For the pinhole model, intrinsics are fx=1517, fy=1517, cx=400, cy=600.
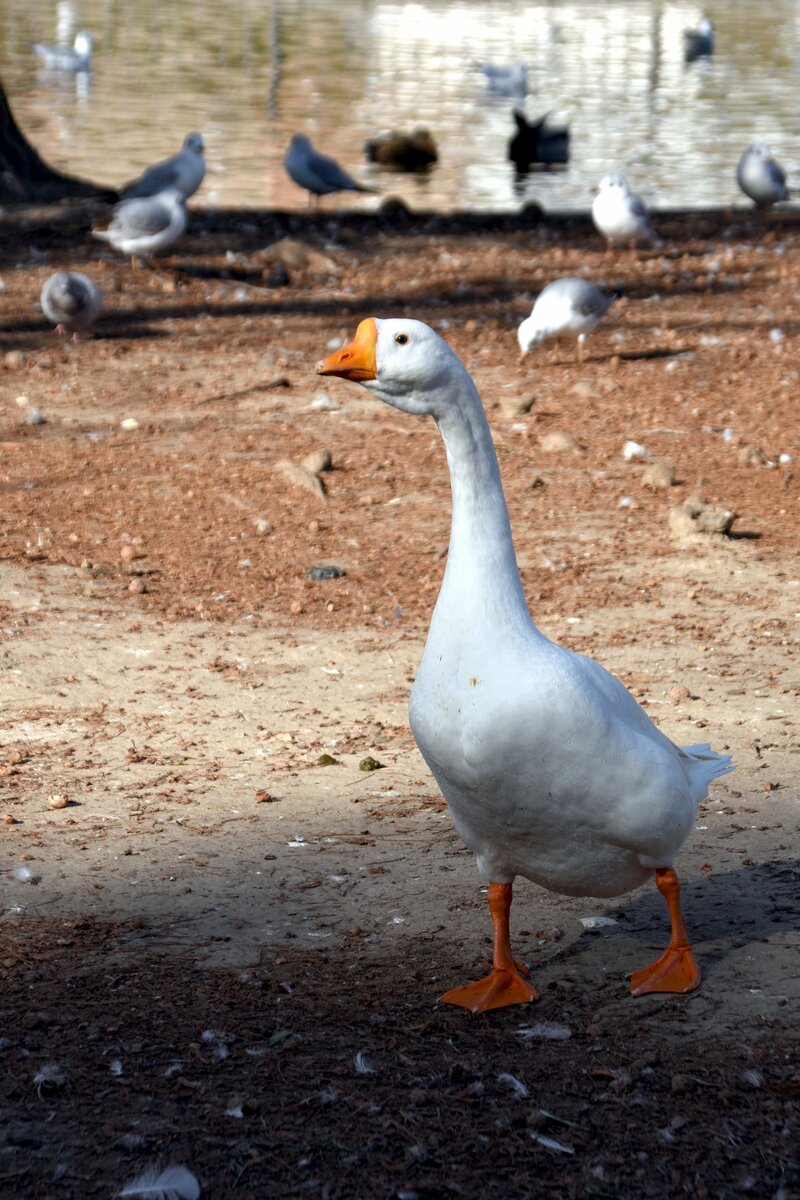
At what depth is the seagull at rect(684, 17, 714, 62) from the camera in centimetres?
3719

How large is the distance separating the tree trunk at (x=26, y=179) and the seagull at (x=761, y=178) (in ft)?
21.9

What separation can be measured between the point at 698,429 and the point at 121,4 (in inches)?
1830

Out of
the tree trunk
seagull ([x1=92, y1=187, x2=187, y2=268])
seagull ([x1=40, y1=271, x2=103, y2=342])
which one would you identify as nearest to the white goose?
seagull ([x1=40, y1=271, x2=103, y2=342])

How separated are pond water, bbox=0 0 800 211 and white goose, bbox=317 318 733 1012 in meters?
13.9

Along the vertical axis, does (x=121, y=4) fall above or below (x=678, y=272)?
below

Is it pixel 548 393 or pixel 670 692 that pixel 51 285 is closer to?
pixel 548 393

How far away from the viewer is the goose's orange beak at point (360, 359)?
148 inches

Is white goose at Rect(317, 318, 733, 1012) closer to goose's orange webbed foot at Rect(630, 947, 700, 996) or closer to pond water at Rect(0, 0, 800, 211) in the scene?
goose's orange webbed foot at Rect(630, 947, 700, 996)

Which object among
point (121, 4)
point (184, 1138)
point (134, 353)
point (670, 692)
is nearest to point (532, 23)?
point (121, 4)

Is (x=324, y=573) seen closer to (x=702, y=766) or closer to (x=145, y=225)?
(x=702, y=766)

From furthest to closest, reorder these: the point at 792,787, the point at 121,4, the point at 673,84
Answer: the point at 121,4 < the point at 673,84 < the point at 792,787

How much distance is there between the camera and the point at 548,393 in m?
10.1

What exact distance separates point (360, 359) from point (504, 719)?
96 cm

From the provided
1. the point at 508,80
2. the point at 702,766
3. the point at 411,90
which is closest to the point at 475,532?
the point at 702,766
